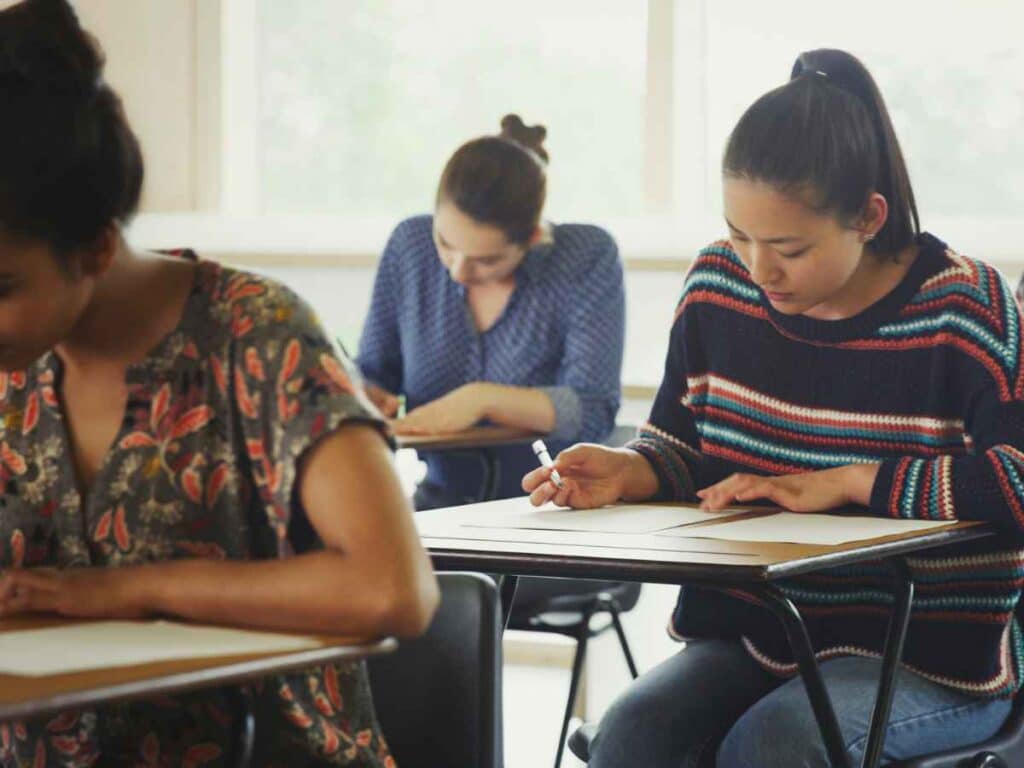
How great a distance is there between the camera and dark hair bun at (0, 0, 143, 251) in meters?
1.10

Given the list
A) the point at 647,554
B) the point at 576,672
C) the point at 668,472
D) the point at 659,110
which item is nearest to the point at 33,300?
the point at 647,554

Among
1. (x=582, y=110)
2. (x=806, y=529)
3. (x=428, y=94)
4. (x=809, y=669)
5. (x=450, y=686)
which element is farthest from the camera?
(x=428, y=94)

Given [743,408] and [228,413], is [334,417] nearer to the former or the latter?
[228,413]

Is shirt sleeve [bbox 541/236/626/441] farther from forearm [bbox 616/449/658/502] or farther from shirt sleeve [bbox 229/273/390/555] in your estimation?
shirt sleeve [bbox 229/273/390/555]

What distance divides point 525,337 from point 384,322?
0.36 m

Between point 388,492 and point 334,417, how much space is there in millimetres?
77

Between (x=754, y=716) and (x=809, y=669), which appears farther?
(x=754, y=716)

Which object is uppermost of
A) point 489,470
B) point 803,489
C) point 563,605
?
point 803,489

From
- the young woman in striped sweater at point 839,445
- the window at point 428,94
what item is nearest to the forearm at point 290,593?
the young woman in striped sweater at point 839,445

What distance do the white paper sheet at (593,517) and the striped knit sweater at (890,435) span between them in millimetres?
138

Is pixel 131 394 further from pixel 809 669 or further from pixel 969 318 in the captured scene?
pixel 969 318

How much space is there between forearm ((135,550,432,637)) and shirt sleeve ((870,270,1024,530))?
85cm

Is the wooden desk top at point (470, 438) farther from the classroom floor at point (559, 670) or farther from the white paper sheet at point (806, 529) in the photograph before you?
the white paper sheet at point (806, 529)

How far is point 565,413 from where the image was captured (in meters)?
3.08
